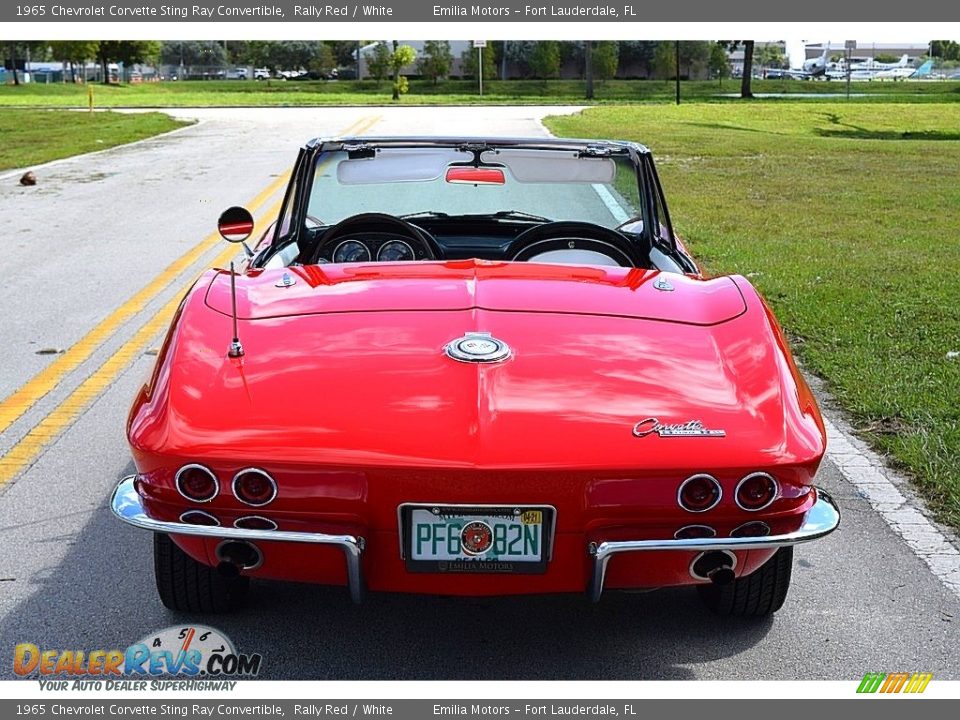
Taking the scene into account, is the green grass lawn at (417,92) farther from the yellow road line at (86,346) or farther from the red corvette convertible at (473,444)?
the red corvette convertible at (473,444)

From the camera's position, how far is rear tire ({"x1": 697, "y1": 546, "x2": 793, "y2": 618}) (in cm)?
360

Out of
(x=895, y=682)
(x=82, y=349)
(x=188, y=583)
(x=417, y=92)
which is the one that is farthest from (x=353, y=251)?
(x=417, y=92)

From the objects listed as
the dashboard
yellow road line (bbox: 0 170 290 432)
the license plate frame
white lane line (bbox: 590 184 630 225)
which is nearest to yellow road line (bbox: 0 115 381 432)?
yellow road line (bbox: 0 170 290 432)

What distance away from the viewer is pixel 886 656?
3477mm

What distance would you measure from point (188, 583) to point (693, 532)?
4.81 ft

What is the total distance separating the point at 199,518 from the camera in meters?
3.17

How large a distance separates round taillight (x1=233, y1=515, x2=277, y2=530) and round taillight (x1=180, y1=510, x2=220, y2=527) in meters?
0.06

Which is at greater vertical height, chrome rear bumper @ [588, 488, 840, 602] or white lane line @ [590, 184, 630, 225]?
chrome rear bumper @ [588, 488, 840, 602]

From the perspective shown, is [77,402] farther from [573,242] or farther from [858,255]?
[858,255]

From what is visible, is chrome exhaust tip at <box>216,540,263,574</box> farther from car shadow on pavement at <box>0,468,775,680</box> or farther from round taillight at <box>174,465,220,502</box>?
car shadow on pavement at <box>0,468,775,680</box>

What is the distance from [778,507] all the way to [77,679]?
188 centimetres

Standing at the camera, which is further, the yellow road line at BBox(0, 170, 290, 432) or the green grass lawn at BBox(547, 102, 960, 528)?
the yellow road line at BBox(0, 170, 290, 432)

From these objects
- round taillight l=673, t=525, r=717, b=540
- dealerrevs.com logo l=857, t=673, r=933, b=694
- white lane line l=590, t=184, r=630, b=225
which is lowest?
white lane line l=590, t=184, r=630, b=225

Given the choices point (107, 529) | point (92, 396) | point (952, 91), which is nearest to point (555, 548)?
point (107, 529)
